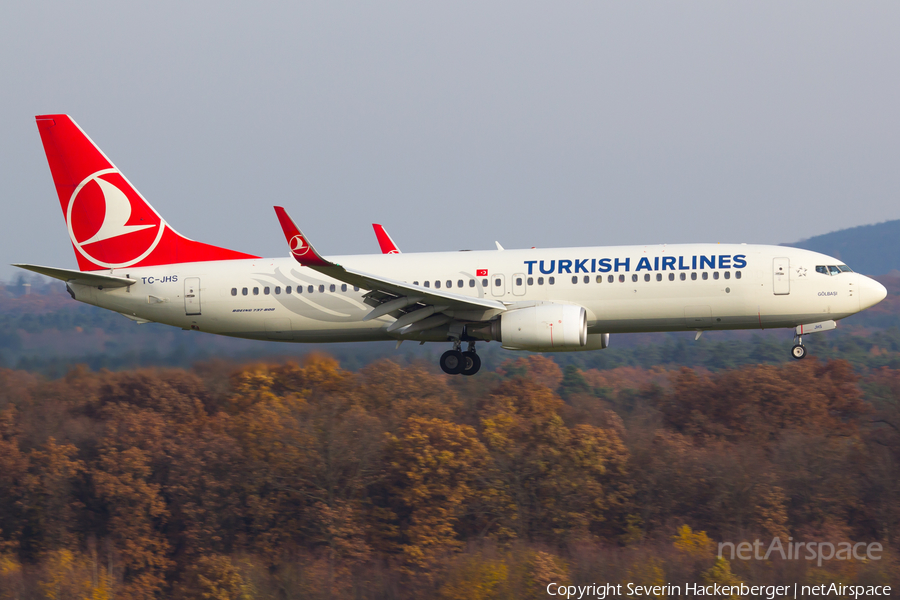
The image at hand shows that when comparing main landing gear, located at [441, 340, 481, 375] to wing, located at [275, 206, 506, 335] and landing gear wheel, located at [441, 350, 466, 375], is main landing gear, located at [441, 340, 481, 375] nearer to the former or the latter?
landing gear wheel, located at [441, 350, 466, 375]

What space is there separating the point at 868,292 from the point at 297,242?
58.9ft

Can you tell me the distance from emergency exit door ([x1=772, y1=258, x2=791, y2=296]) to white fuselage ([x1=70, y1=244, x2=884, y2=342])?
31 mm

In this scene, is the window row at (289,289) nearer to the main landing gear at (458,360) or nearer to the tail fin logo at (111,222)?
the main landing gear at (458,360)

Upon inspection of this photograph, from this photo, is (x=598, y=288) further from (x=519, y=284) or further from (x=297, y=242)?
(x=297, y=242)

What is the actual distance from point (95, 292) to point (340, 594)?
34.6m

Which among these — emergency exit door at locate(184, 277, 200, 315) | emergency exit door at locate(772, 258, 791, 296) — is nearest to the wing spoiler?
emergency exit door at locate(184, 277, 200, 315)

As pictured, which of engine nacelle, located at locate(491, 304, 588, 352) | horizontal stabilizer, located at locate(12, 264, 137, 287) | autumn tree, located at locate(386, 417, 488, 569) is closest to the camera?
engine nacelle, located at locate(491, 304, 588, 352)

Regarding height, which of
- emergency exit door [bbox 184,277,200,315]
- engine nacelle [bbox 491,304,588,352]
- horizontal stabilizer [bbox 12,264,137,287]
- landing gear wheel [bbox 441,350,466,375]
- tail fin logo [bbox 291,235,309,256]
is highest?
tail fin logo [bbox 291,235,309,256]

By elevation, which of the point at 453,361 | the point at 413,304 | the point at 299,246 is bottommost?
the point at 453,361

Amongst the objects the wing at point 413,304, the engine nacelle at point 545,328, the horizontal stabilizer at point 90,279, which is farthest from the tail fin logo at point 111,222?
the engine nacelle at point 545,328

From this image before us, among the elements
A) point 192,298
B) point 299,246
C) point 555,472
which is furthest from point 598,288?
point 555,472

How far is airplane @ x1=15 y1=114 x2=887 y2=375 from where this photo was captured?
3158cm

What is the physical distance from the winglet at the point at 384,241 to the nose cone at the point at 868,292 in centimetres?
1627

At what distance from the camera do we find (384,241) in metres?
38.2
